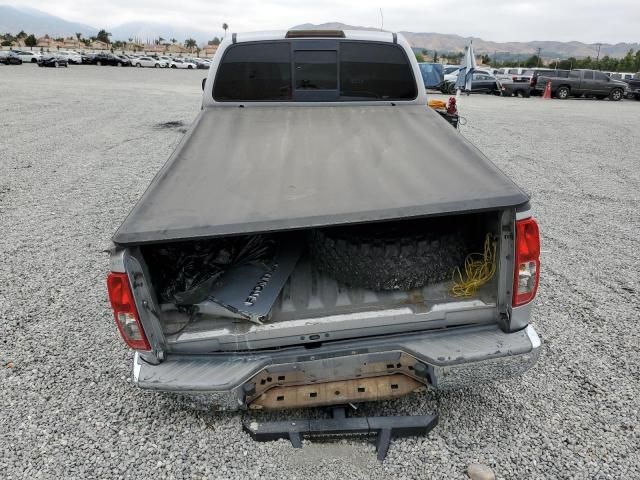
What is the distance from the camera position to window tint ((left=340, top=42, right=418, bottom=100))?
14.4 feet

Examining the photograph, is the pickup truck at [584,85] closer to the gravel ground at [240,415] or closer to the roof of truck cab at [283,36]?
the gravel ground at [240,415]

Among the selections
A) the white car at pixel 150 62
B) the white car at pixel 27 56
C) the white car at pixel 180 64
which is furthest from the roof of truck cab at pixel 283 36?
the white car at pixel 180 64

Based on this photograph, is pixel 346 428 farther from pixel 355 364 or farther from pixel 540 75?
pixel 540 75

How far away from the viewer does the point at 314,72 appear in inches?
173

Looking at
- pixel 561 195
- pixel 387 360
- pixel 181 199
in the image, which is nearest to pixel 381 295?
pixel 387 360

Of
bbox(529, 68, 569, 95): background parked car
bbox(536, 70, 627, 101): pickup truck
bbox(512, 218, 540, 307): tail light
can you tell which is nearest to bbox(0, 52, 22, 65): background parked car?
bbox(529, 68, 569, 95): background parked car

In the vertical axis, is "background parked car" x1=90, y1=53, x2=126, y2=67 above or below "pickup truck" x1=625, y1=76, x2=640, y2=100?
above

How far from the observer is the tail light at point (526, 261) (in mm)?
2229

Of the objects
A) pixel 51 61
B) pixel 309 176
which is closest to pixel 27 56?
pixel 51 61

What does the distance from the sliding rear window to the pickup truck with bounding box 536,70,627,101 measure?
2338cm

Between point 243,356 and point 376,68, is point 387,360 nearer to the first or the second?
point 243,356

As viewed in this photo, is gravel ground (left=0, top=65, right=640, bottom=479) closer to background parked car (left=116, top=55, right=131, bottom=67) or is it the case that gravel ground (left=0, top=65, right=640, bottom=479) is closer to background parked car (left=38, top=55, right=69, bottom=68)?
background parked car (left=38, top=55, right=69, bottom=68)

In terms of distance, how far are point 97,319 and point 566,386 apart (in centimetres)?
363

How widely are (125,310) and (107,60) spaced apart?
55.0 meters
